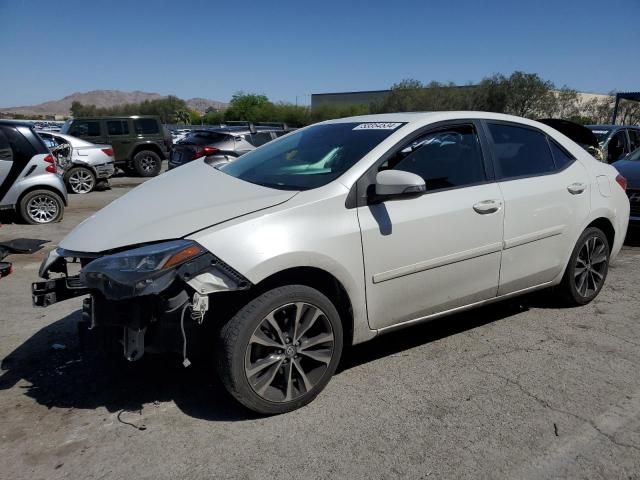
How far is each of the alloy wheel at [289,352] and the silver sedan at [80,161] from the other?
11.5 meters

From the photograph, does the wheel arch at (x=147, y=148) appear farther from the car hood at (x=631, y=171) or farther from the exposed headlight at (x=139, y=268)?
the exposed headlight at (x=139, y=268)

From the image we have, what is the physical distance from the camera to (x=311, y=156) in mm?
3902

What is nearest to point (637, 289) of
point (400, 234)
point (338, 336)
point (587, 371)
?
point (587, 371)

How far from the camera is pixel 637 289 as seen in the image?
216 inches

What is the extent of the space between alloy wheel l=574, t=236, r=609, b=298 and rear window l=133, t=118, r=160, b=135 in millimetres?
15196

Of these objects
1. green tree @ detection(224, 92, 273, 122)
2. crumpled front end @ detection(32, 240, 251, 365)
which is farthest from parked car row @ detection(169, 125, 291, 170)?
green tree @ detection(224, 92, 273, 122)

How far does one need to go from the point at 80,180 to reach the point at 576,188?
461 inches

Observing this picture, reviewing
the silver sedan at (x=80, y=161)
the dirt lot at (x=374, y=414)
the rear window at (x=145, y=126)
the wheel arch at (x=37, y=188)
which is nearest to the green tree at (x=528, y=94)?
the rear window at (x=145, y=126)

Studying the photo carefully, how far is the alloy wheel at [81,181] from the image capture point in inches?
518

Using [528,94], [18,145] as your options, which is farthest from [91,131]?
[528,94]

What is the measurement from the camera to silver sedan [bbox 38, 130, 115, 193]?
13.0 meters

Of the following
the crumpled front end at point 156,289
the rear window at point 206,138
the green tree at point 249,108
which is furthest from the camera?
the green tree at point 249,108

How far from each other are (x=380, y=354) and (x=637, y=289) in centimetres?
309

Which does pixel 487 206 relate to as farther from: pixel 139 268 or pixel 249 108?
pixel 249 108
